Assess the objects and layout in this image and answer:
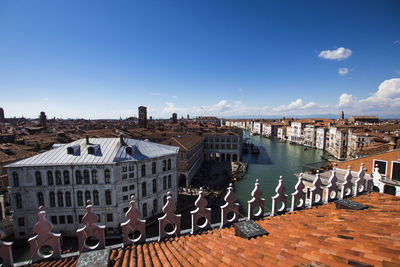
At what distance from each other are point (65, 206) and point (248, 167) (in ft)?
148

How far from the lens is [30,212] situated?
21578 mm

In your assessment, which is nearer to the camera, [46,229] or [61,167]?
[46,229]

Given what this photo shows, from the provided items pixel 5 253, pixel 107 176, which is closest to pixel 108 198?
pixel 107 176

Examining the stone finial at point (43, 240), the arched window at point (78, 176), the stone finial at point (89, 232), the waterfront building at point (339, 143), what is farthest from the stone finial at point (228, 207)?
the waterfront building at point (339, 143)

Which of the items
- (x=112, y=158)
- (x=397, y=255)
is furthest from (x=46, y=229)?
(x=112, y=158)

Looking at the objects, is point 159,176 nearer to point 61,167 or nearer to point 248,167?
point 61,167

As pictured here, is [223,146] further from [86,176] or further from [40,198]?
[40,198]

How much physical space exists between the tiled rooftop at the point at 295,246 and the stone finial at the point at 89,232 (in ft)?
1.74

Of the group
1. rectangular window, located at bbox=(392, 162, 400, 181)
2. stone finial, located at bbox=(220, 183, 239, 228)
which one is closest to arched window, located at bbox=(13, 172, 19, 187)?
stone finial, located at bbox=(220, 183, 239, 228)

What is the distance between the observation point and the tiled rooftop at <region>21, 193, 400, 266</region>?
3.90 meters

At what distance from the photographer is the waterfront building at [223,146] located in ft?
208

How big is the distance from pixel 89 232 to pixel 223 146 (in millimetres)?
59119

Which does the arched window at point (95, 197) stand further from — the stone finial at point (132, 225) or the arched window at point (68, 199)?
the stone finial at point (132, 225)

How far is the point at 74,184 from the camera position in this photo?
2144 cm
